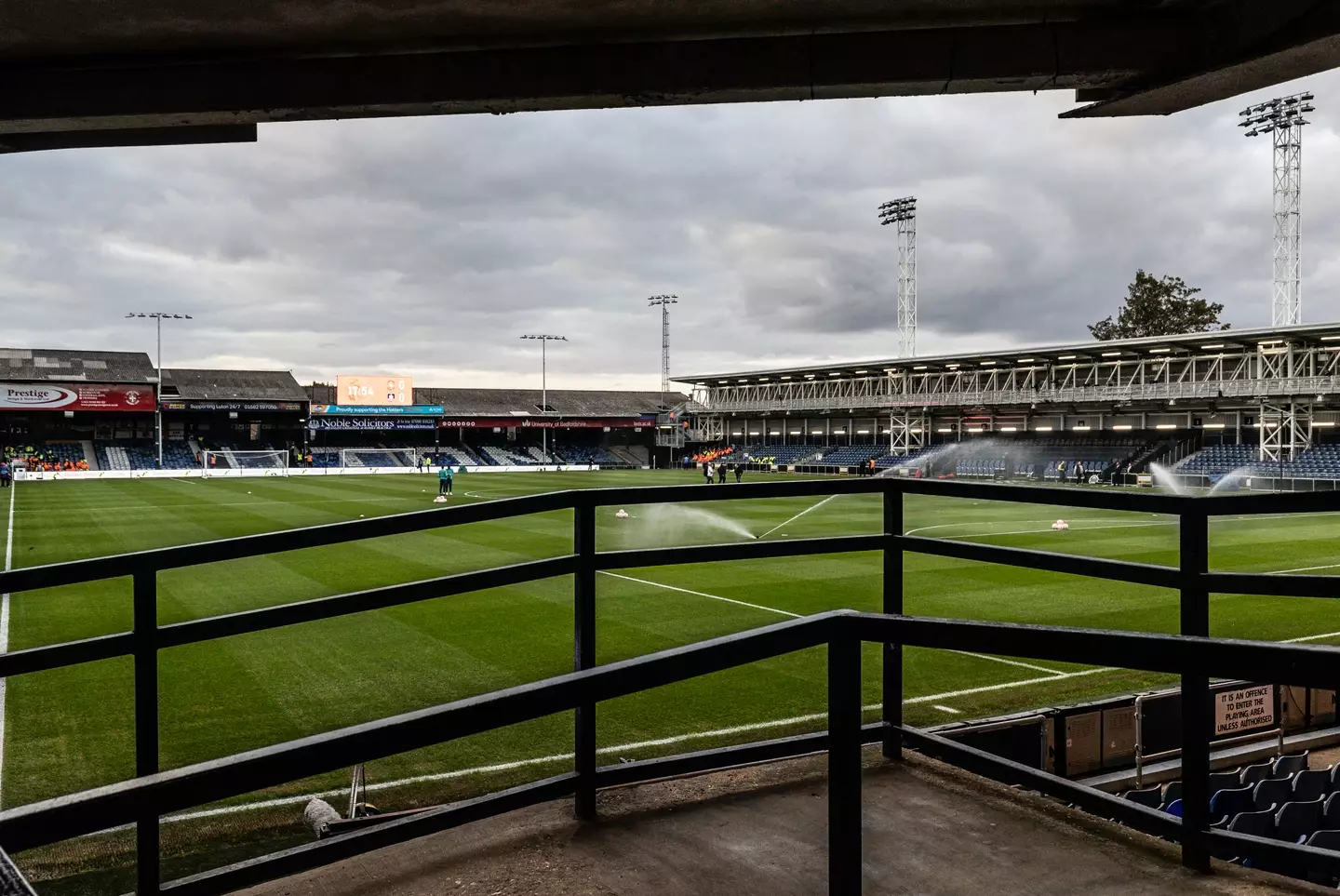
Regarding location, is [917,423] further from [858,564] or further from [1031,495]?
[1031,495]

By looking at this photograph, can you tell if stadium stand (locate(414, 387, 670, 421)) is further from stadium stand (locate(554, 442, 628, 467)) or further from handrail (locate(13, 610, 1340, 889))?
handrail (locate(13, 610, 1340, 889))

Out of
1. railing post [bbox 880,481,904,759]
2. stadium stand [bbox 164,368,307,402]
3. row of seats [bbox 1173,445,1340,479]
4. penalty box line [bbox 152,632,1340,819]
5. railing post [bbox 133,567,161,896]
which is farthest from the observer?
stadium stand [bbox 164,368,307,402]

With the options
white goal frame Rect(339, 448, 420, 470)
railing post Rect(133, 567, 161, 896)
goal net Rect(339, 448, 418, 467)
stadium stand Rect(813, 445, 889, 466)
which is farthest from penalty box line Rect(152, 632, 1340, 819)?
white goal frame Rect(339, 448, 420, 470)

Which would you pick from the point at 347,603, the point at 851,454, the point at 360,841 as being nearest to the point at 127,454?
the point at 851,454

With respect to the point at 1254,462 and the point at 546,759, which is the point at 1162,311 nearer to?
the point at 1254,462

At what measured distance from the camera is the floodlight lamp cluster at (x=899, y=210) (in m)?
71.7

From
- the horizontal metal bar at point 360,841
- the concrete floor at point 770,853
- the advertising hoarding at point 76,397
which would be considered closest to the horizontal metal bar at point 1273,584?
the concrete floor at point 770,853

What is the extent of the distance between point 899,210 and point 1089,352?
2265cm

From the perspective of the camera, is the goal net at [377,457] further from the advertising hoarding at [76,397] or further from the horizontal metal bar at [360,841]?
the horizontal metal bar at [360,841]

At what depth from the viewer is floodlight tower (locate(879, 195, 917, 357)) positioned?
7175 cm

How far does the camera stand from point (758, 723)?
846 centimetres

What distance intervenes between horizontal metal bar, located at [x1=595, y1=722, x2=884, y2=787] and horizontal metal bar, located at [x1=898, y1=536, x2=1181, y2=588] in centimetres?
98

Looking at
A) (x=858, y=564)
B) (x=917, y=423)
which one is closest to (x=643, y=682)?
(x=858, y=564)

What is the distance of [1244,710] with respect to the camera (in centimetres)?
774
